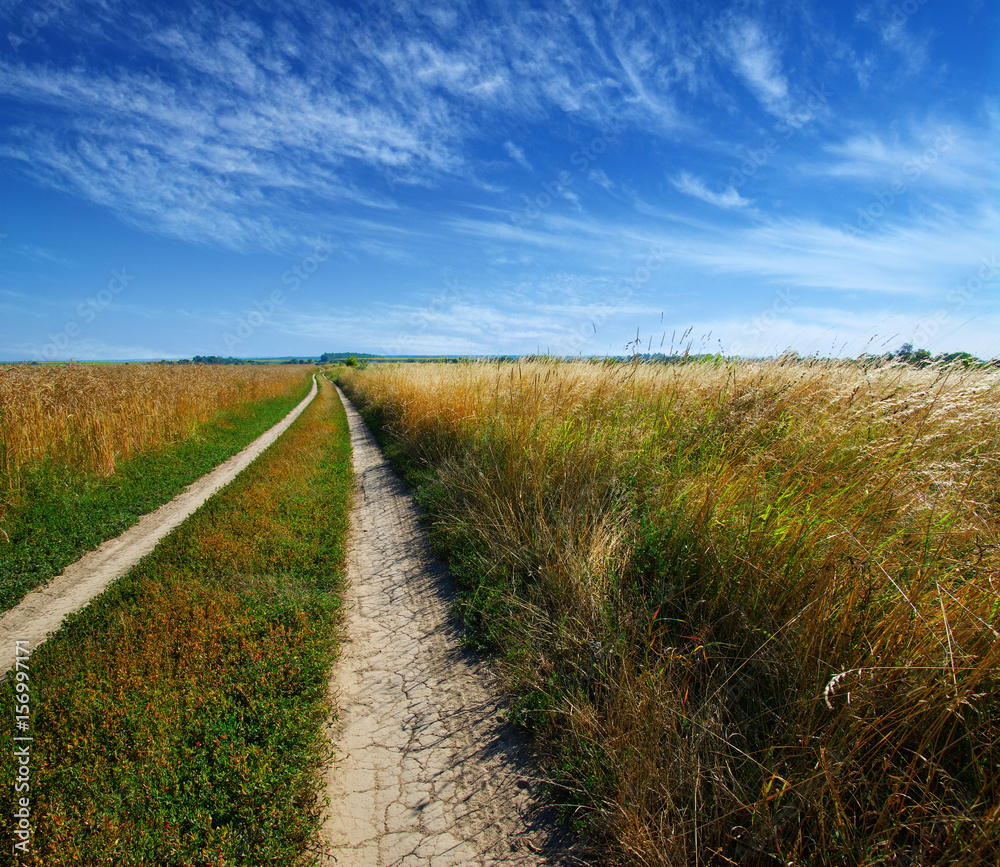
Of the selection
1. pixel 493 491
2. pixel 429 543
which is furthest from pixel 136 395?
pixel 493 491

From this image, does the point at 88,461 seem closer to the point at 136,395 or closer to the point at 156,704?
the point at 136,395

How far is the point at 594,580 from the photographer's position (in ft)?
12.1

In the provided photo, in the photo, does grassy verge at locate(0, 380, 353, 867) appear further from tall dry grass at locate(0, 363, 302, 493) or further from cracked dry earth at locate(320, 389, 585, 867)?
tall dry grass at locate(0, 363, 302, 493)

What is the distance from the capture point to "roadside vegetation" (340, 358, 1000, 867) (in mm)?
1954

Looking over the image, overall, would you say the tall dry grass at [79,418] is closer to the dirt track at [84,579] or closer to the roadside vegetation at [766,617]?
the dirt track at [84,579]

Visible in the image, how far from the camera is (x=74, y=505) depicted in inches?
281

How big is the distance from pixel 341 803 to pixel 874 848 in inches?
99.4

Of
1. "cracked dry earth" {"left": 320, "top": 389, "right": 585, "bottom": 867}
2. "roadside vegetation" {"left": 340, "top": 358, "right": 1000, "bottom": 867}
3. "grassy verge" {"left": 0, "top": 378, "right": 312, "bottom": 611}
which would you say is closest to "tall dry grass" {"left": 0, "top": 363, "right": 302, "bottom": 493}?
"grassy verge" {"left": 0, "top": 378, "right": 312, "bottom": 611}

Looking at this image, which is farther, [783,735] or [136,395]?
[136,395]

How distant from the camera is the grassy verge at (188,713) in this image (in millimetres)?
2236
